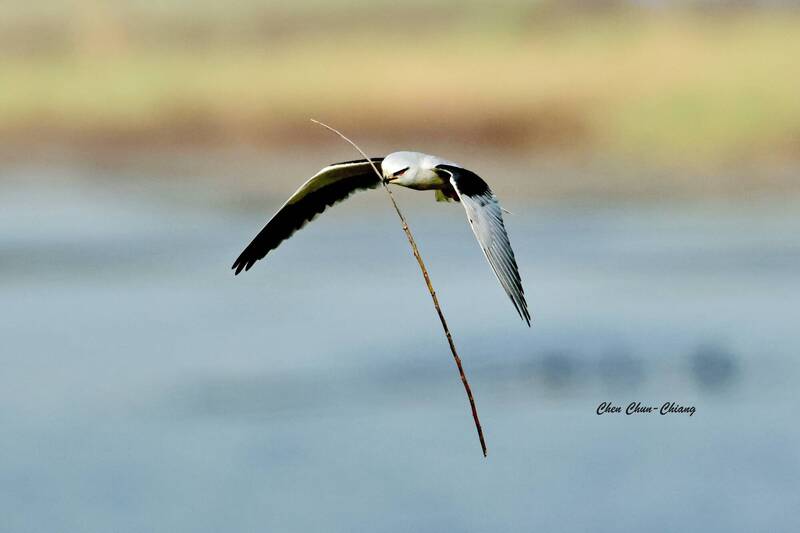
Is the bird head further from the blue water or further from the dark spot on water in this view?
the dark spot on water

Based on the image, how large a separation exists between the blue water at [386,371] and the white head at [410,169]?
3055mm

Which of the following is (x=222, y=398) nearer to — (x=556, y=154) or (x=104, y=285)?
(x=104, y=285)

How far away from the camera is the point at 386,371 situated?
12062mm

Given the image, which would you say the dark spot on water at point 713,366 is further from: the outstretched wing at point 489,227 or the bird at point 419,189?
the outstretched wing at point 489,227

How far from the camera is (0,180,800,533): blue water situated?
31.3 feet

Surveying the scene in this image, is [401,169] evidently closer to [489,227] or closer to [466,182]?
[466,182]

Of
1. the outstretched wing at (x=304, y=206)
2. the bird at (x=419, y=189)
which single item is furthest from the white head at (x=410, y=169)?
the outstretched wing at (x=304, y=206)

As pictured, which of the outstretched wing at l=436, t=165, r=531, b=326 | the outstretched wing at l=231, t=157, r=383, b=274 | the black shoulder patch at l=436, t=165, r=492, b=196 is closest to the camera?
the outstretched wing at l=436, t=165, r=531, b=326

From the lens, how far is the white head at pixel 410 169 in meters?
6.49

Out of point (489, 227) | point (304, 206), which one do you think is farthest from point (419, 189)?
point (304, 206)

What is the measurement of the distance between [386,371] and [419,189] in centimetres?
554

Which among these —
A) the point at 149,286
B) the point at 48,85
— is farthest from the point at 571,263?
the point at 48,85

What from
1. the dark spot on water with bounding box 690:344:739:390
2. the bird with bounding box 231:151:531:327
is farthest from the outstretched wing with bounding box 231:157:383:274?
the dark spot on water with bounding box 690:344:739:390

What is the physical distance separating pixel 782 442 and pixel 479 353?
2.95 m
